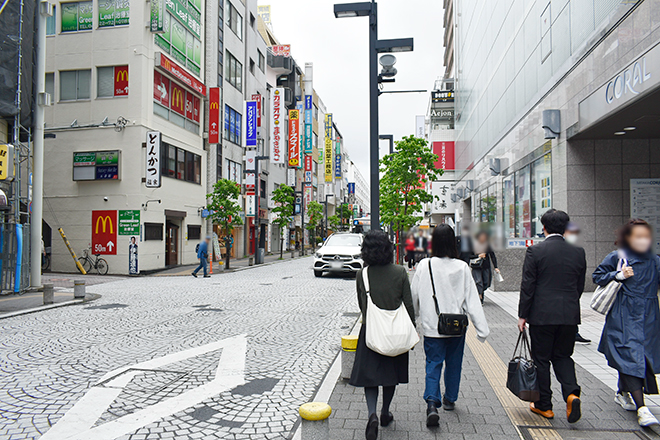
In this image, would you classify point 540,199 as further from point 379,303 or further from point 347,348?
point 379,303

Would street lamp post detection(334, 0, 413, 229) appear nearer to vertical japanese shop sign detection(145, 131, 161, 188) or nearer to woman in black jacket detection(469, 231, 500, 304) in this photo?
woman in black jacket detection(469, 231, 500, 304)

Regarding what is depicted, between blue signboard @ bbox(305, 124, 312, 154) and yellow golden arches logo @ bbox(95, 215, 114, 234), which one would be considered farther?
blue signboard @ bbox(305, 124, 312, 154)

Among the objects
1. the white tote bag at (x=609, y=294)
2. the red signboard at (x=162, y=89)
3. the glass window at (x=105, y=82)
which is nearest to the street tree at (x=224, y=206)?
the red signboard at (x=162, y=89)

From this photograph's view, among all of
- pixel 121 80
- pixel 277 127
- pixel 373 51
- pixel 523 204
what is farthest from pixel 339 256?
pixel 277 127

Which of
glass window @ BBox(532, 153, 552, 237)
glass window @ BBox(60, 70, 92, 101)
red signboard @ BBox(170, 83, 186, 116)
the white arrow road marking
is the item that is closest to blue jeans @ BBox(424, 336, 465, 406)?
the white arrow road marking

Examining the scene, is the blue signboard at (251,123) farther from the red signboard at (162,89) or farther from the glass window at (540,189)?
the glass window at (540,189)

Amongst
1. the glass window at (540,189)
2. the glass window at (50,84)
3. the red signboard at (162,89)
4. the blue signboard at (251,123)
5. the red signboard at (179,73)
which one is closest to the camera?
the glass window at (540,189)

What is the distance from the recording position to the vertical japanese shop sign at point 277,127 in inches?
1554

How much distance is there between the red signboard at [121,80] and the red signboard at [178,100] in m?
2.86

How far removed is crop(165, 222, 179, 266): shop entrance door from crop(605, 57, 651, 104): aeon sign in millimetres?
20825

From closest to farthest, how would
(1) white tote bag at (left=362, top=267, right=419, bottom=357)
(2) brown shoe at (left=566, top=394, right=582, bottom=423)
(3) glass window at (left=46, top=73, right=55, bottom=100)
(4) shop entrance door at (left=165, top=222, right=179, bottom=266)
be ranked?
(1) white tote bag at (left=362, top=267, right=419, bottom=357) → (2) brown shoe at (left=566, top=394, right=582, bottom=423) → (3) glass window at (left=46, top=73, right=55, bottom=100) → (4) shop entrance door at (left=165, top=222, right=179, bottom=266)

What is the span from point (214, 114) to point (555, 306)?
87.1 ft

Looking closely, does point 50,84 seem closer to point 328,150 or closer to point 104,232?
point 104,232

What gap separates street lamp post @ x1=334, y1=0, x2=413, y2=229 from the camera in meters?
7.94
